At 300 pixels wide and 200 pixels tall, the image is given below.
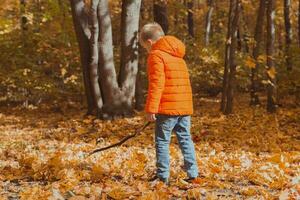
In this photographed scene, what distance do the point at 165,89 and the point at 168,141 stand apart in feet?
1.92

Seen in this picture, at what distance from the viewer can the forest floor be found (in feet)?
15.9

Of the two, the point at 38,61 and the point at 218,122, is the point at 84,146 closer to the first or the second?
the point at 218,122

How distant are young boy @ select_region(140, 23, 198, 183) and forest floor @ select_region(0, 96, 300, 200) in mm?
499

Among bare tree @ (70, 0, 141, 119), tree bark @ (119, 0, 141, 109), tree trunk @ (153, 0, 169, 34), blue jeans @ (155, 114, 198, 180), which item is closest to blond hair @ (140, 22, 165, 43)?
blue jeans @ (155, 114, 198, 180)

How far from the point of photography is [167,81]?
4895 mm

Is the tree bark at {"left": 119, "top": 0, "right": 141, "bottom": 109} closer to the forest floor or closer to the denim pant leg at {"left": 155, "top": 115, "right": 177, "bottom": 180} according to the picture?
the forest floor

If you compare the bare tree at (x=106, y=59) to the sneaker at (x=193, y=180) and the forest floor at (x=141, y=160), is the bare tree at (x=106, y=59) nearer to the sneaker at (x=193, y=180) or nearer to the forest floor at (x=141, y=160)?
the forest floor at (x=141, y=160)

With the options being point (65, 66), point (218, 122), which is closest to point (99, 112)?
point (218, 122)

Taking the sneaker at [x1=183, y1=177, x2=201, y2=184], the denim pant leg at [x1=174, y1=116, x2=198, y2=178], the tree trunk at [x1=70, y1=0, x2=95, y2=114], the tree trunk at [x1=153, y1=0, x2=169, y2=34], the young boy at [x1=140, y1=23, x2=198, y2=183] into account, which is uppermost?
the tree trunk at [x1=153, y1=0, x2=169, y2=34]

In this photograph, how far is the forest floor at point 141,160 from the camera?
15.9 ft

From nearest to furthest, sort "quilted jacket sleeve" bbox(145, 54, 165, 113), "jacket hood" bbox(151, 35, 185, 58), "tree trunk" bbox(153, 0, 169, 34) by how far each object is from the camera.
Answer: "quilted jacket sleeve" bbox(145, 54, 165, 113), "jacket hood" bbox(151, 35, 185, 58), "tree trunk" bbox(153, 0, 169, 34)

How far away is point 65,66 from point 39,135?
19.3 ft

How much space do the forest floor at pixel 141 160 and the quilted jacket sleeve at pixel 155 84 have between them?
0.85 m

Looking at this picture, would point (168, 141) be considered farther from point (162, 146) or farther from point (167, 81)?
point (167, 81)
